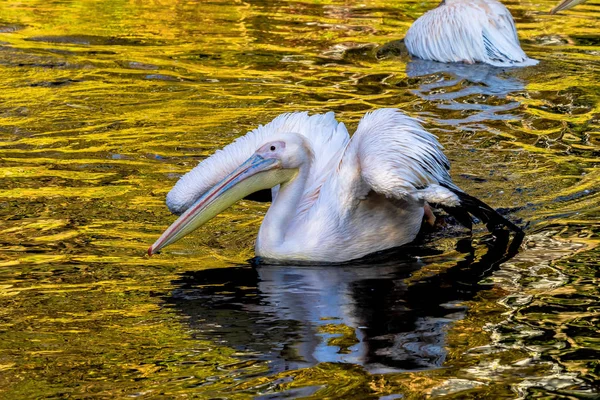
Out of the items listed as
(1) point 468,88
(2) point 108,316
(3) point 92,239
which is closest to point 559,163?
(1) point 468,88

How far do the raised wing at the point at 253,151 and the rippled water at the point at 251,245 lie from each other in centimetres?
19

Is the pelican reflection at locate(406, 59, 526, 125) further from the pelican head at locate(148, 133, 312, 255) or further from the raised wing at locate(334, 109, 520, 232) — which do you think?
the pelican head at locate(148, 133, 312, 255)

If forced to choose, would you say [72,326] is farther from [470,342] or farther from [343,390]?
[470,342]

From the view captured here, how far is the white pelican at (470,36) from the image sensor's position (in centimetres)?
927

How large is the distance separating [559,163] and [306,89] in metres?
2.49

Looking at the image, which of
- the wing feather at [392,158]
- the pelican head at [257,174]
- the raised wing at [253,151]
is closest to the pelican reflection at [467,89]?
the raised wing at [253,151]

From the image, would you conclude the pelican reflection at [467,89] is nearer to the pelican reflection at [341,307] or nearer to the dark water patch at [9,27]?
the pelican reflection at [341,307]

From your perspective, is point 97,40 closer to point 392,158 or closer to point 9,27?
point 9,27

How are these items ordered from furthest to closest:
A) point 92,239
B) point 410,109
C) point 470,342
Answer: point 410,109, point 92,239, point 470,342

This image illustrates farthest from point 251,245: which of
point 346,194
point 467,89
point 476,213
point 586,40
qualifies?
point 586,40

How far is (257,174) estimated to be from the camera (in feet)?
17.1

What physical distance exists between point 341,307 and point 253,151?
5.05 ft

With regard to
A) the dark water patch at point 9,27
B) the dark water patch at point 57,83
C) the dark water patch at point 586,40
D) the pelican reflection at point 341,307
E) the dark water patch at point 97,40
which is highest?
the dark water patch at point 9,27

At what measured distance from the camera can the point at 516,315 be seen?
4.10m
